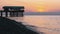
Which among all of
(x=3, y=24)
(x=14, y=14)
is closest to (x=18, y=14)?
(x=14, y=14)

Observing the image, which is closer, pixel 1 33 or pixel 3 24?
pixel 1 33

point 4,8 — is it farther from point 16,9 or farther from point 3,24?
point 3,24

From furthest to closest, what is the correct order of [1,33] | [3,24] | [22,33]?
[3,24]
[22,33]
[1,33]

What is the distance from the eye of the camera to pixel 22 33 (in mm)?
14438

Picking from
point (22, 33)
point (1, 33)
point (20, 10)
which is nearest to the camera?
point (1, 33)

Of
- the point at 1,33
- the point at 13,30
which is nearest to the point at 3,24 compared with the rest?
the point at 13,30

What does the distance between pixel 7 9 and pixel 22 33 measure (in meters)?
79.1

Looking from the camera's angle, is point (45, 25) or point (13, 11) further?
point (13, 11)

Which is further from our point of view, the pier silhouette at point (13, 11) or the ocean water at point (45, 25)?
the pier silhouette at point (13, 11)

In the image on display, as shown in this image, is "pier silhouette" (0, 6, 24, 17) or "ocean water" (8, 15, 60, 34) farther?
"pier silhouette" (0, 6, 24, 17)

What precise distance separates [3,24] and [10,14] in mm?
78306

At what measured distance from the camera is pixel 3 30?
46.9 ft

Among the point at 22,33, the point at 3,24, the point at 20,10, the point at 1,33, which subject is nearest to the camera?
the point at 1,33

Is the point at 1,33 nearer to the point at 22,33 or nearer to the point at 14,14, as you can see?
the point at 22,33
